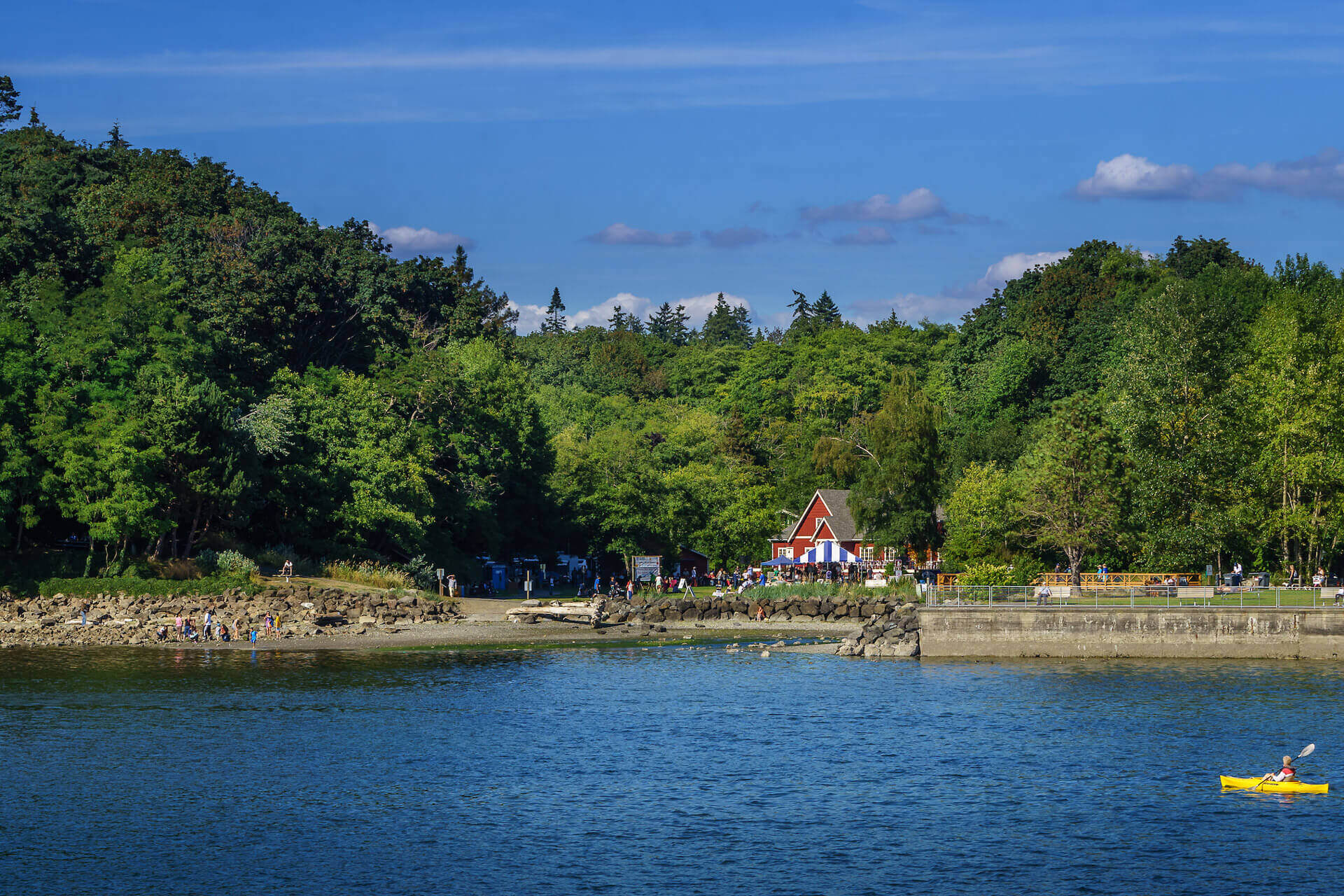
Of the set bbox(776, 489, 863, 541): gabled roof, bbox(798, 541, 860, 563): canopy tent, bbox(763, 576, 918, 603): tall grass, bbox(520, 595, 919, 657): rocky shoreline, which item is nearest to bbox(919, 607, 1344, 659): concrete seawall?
bbox(520, 595, 919, 657): rocky shoreline

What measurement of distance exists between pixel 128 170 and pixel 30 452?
51677 mm

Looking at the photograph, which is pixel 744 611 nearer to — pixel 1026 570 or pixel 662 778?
pixel 1026 570

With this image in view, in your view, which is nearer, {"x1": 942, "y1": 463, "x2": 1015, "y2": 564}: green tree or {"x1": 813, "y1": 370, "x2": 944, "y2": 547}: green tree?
{"x1": 942, "y1": 463, "x2": 1015, "y2": 564}: green tree

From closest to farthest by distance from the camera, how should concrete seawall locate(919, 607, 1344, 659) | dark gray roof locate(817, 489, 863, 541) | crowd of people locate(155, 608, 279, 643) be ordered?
concrete seawall locate(919, 607, 1344, 659)
crowd of people locate(155, 608, 279, 643)
dark gray roof locate(817, 489, 863, 541)

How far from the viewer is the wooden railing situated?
194 feet

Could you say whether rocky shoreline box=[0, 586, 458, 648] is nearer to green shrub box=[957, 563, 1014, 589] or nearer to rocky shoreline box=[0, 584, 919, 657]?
rocky shoreline box=[0, 584, 919, 657]

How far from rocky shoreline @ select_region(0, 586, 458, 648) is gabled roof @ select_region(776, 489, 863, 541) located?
1478 inches

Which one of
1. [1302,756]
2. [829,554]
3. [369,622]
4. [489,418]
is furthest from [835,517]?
[1302,756]

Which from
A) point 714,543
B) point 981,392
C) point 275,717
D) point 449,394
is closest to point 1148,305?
point 981,392

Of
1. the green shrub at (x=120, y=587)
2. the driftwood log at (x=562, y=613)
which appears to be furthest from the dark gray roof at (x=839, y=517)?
the green shrub at (x=120, y=587)

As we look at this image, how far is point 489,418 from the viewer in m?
89.2

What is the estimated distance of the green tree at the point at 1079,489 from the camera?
67500 mm

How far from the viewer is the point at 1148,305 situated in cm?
7394

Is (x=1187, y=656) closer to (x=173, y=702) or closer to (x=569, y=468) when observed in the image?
(x=173, y=702)
